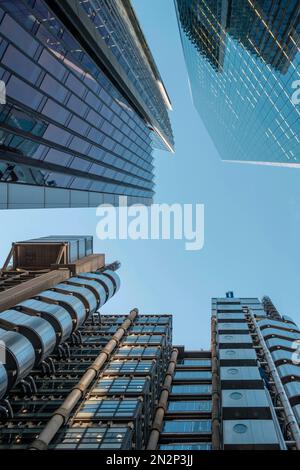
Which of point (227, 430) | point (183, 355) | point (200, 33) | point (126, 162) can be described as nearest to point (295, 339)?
point (183, 355)

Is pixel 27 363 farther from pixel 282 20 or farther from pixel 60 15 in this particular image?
pixel 282 20

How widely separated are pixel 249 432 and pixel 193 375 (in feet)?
103

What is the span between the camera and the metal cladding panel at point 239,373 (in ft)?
173

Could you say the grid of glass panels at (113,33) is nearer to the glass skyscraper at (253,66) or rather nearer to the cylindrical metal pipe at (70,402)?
the glass skyscraper at (253,66)

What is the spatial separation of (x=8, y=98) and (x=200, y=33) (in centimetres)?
8009

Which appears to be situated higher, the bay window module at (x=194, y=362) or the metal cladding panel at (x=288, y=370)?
the metal cladding panel at (x=288, y=370)

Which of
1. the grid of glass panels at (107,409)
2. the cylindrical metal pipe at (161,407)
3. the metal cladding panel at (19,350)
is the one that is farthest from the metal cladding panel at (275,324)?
the metal cladding panel at (19,350)

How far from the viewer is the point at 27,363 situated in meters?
36.5

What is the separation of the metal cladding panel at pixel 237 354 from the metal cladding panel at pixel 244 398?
932 cm

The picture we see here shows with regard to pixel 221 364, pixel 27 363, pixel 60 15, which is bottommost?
pixel 221 364

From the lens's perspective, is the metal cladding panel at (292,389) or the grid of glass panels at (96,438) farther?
the metal cladding panel at (292,389)

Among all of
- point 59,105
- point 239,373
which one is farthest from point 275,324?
point 59,105

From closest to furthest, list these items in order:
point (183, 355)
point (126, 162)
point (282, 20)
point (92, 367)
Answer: point (282, 20) < point (92, 367) < point (126, 162) < point (183, 355)

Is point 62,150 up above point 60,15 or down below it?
below
